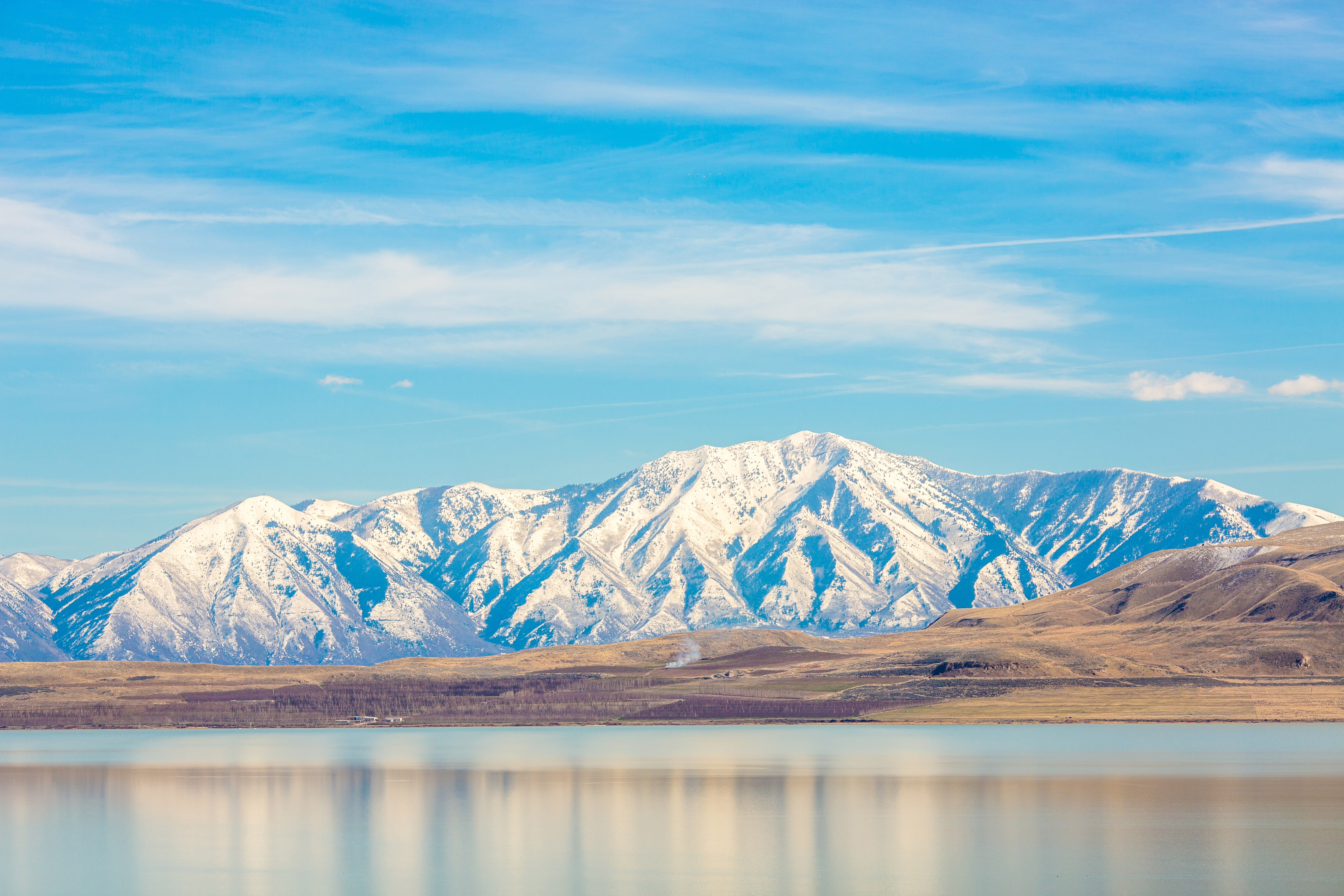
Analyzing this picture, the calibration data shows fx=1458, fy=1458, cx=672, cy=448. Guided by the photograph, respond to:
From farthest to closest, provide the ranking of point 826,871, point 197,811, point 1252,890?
point 197,811 < point 826,871 < point 1252,890

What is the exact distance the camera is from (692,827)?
95.4 metres

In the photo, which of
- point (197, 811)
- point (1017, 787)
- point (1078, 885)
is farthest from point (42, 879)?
point (1017, 787)

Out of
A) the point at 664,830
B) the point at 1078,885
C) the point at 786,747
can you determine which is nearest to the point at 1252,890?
the point at 1078,885

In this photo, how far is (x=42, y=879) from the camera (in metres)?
75.8

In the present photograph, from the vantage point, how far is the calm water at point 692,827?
7262 cm

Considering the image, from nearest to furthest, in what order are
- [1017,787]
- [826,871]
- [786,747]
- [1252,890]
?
1. [1252,890]
2. [826,871]
3. [1017,787]
4. [786,747]

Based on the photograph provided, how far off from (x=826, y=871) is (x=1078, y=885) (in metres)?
12.7

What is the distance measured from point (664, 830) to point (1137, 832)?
29.1m

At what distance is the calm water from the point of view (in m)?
72.6

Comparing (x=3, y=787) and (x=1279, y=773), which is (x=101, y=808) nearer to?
(x=3, y=787)

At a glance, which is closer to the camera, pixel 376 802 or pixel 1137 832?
pixel 1137 832

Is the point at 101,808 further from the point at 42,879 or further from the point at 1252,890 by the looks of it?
the point at 1252,890

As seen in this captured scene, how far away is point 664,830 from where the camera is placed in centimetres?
9369

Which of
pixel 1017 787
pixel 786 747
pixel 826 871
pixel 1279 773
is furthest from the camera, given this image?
pixel 786 747
